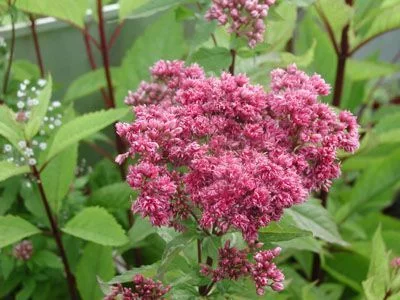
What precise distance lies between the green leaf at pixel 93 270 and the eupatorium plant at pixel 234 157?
0.46m

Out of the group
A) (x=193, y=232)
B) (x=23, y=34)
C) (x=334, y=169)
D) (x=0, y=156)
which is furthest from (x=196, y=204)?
(x=23, y=34)

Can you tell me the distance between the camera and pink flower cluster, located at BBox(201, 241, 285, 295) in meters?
0.93

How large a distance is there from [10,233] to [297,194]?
593mm

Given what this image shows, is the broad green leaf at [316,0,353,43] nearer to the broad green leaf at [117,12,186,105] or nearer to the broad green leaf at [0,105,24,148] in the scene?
the broad green leaf at [117,12,186,105]

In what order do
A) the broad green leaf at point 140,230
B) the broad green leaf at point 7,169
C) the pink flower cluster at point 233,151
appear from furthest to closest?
the broad green leaf at point 140,230, the broad green leaf at point 7,169, the pink flower cluster at point 233,151

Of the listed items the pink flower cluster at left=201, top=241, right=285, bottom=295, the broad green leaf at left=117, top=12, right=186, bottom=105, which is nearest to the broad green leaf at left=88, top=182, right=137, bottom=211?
the broad green leaf at left=117, top=12, right=186, bottom=105

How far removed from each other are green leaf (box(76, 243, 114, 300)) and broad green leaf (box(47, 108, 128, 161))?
11.3 inches

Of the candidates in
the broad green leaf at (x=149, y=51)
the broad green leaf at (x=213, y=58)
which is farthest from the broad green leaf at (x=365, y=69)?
the broad green leaf at (x=213, y=58)

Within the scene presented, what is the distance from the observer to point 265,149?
0.92 meters

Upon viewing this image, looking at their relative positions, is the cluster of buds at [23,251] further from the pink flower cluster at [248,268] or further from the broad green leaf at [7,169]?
the pink flower cluster at [248,268]

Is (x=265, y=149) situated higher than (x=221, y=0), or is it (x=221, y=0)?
(x=221, y=0)

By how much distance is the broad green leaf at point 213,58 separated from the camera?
1.23m

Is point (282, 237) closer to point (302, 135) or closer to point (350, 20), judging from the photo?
point (302, 135)

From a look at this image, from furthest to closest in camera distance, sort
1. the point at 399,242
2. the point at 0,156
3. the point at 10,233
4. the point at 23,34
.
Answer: the point at 23,34, the point at 399,242, the point at 0,156, the point at 10,233
